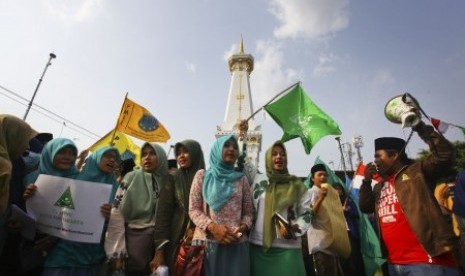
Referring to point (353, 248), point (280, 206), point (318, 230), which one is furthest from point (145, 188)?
point (353, 248)

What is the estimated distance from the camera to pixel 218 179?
2.58 metres

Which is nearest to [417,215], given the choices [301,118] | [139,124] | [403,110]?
[403,110]

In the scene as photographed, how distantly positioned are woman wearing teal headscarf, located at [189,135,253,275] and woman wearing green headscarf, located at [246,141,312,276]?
0.55ft

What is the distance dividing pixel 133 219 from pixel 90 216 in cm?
47

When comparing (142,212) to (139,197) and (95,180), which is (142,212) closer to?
(139,197)

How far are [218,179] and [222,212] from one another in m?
0.27

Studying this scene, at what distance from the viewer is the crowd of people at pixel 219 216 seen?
234cm

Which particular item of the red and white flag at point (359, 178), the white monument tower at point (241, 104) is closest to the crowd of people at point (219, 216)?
the red and white flag at point (359, 178)

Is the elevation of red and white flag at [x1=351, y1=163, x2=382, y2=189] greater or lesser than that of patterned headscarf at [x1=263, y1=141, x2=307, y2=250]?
greater

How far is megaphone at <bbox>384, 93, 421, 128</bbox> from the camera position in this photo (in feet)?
8.56

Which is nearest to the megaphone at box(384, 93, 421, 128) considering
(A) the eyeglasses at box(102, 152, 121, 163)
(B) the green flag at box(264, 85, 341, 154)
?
(B) the green flag at box(264, 85, 341, 154)

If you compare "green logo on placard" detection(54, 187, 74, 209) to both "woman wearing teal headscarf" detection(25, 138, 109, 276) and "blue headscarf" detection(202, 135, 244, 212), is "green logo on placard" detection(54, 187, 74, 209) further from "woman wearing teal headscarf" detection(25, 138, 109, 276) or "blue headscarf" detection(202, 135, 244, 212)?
"blue headscarf" detection(202, 135, 244, 212)

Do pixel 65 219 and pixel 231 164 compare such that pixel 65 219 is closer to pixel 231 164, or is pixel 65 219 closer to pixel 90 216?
pixel 90 216

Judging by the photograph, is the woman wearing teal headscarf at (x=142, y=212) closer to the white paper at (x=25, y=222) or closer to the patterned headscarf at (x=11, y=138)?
the white paper at (x=25, y=222)
